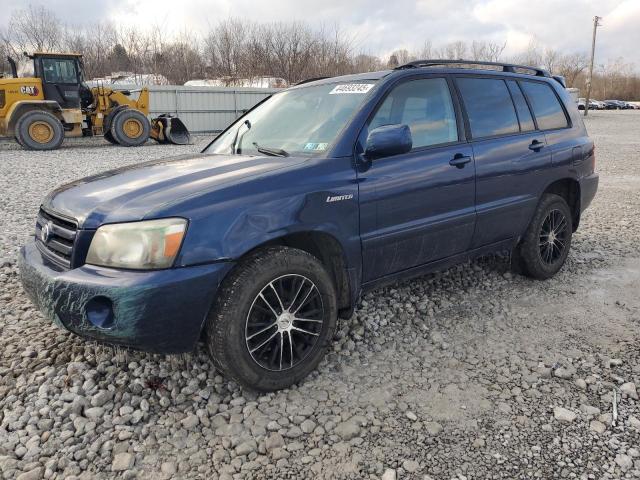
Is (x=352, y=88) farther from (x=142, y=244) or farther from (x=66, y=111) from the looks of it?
(x=66, y=111)

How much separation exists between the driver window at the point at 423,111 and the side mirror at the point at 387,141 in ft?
0.80

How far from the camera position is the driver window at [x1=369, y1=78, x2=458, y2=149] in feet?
11.0

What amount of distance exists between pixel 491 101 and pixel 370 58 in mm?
40819

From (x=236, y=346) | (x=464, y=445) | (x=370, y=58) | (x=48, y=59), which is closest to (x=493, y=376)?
(x=464, y=445)

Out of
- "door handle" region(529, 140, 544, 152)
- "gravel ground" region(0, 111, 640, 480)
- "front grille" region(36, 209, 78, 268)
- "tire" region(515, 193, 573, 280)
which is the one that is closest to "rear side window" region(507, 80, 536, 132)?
"door handle" region(529, 140, 544, 152)

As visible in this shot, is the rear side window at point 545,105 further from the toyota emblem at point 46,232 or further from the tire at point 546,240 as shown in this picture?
the toyota emblem at point 46,232

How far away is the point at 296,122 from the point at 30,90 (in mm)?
14371

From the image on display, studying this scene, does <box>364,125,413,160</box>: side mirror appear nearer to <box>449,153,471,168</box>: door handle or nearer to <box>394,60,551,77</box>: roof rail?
<box>449,153,471,168</box>: door handle

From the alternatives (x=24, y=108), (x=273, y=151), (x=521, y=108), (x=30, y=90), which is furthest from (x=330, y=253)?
(x=30, y=90)

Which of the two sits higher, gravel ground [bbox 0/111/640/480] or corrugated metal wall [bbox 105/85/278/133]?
corrugated metal wall [bbox 105/85/278/133]

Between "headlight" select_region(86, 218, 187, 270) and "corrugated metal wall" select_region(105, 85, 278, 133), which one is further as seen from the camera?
"corrugated metal wall" select_region(105, 85, 278, 133)

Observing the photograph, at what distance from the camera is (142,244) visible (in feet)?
7.97

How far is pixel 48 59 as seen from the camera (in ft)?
49.5

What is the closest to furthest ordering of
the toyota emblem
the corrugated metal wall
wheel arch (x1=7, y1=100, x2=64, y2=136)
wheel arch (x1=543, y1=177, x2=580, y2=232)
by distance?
1. the toyota emblem
2. wheel arch (x1=543, y1=177, x2=580, y2=232)
3. wheel arch (x1=7, y1=100, x2=64, y2=136)
4. the corrugated metal wall
